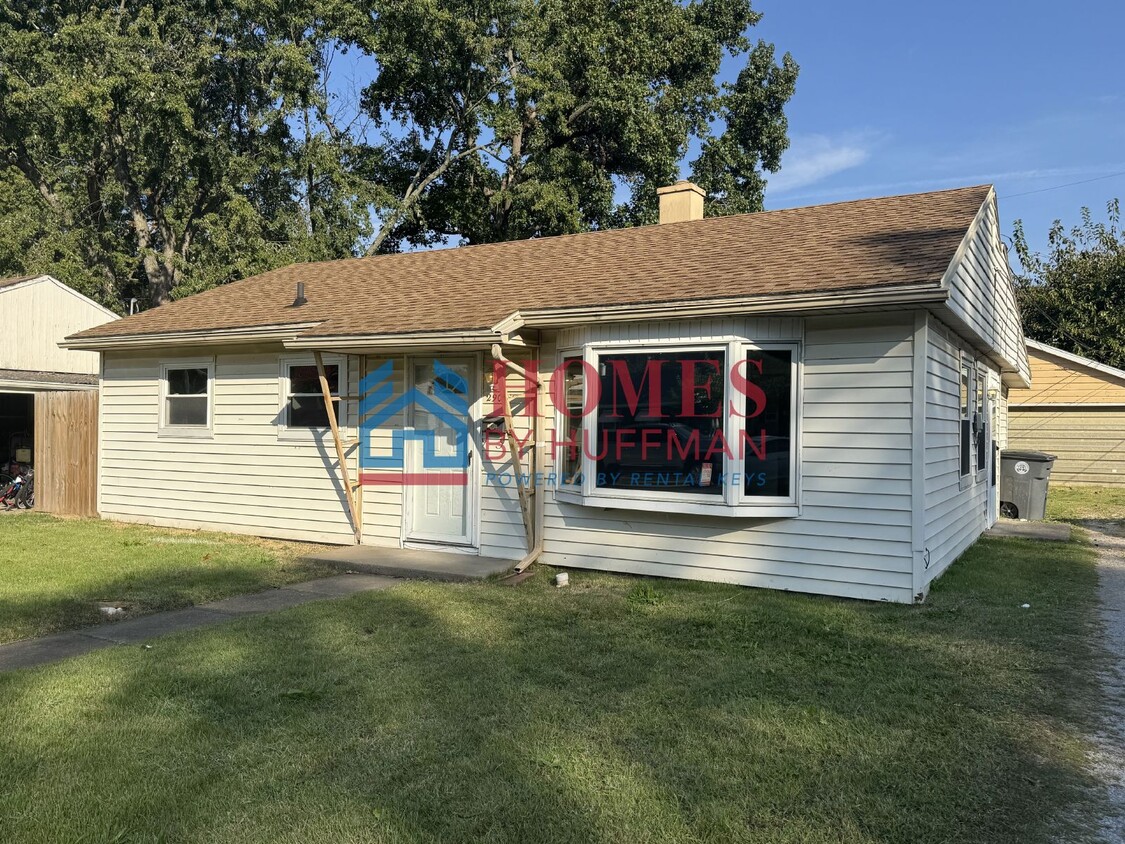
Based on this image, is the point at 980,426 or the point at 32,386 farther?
the point at 32,386

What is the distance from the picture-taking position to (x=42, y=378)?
59.3 ft

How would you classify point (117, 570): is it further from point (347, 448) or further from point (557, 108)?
point (557, 108)

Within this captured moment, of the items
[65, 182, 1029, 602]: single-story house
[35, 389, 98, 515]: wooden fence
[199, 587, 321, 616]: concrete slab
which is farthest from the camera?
[35, 389, 98, 515]: wooden fence

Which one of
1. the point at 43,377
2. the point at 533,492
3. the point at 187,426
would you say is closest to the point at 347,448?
the point at 533,492

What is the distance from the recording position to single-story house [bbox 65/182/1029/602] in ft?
22.5

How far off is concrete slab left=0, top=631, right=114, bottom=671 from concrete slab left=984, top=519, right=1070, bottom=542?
10.3 meters

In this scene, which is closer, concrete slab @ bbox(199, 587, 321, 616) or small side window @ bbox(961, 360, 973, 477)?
concrete slab @ bbox(199, 587, 321, 616)

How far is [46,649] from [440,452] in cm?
431

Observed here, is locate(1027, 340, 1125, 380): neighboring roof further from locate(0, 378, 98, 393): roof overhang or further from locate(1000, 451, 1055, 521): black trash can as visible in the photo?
locate(0, 378, 98, 393): roof overhang

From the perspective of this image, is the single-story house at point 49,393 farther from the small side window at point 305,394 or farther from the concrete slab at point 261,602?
the concrete slab at point 261,602

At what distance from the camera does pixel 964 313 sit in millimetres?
7344

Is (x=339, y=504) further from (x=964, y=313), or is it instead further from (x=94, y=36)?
(x=94, y=36)

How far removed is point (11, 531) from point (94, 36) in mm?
15665

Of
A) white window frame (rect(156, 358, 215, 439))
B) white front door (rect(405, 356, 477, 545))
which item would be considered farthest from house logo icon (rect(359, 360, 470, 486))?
white window frame (rect(156, 358, 215, 439))
